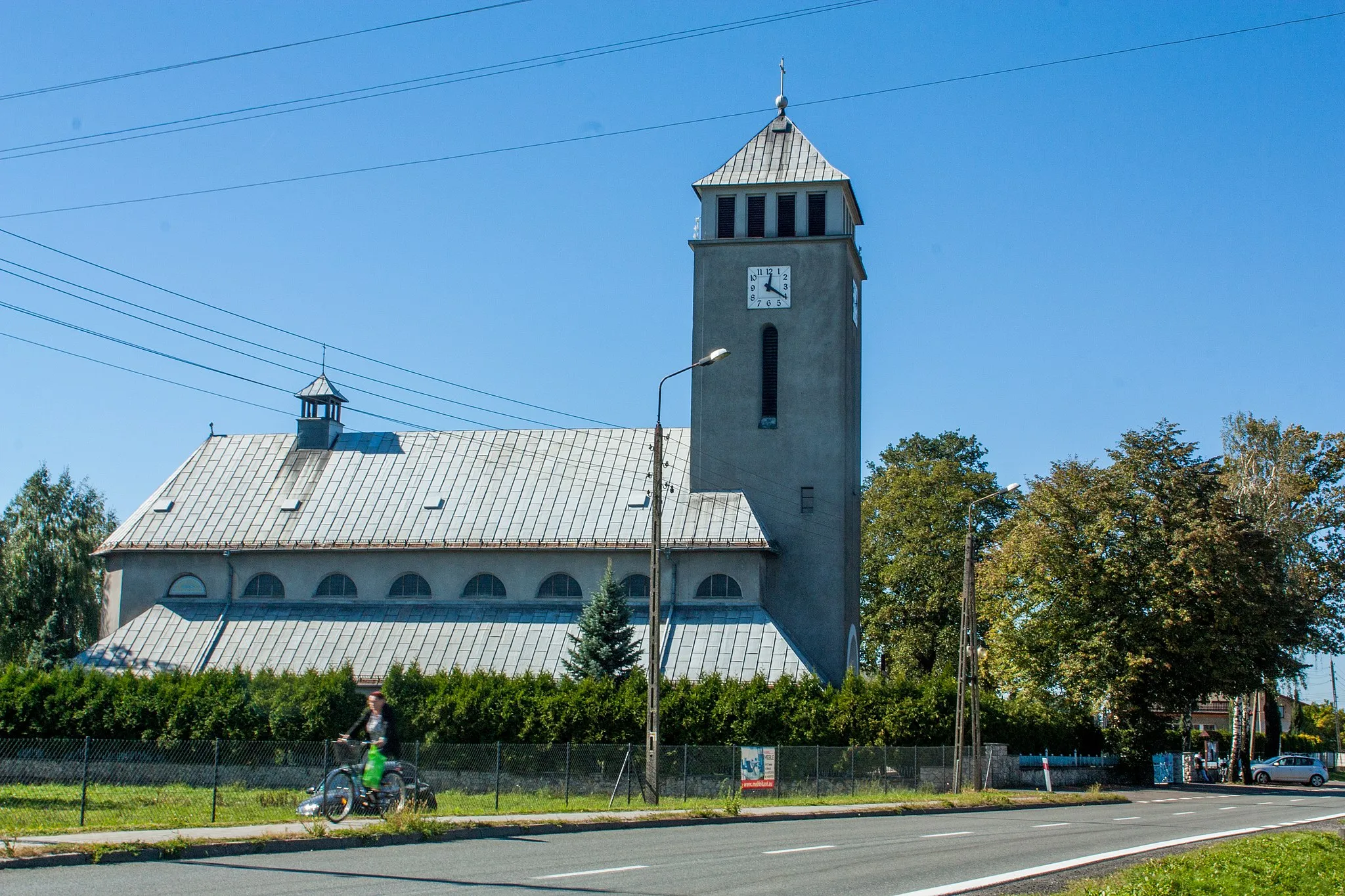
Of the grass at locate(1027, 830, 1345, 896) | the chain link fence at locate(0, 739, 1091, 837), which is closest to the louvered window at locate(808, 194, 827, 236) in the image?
the chain link fence at locate(0, 739, 1091, 837)

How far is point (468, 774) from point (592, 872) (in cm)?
1757

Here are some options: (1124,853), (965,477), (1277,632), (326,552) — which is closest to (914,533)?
(965,477)

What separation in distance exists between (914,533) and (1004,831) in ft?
126

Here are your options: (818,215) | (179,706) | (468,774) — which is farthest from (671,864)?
(818,215)

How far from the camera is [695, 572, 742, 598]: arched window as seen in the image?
41.9 meters

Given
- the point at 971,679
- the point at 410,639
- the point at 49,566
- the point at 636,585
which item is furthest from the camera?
the point at 49,566

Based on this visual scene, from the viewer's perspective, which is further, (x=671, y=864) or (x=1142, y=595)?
(x=1142, y=595)

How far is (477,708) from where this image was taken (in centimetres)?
3597

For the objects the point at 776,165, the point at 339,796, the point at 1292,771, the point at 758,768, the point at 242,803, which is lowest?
the point at 1292,771

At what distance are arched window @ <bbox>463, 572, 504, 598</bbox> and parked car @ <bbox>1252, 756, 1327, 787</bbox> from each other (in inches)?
1347

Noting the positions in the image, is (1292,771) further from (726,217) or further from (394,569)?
(394,569)

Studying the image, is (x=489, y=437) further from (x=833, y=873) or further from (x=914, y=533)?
(x=833, y=873)

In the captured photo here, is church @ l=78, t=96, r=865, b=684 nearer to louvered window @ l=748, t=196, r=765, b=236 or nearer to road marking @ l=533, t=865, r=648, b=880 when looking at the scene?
louvered window @ l=748, t=196, r=765, b=236

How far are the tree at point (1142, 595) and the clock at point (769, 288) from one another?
1277cm
